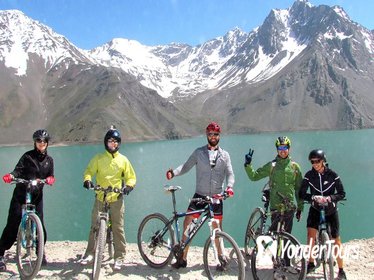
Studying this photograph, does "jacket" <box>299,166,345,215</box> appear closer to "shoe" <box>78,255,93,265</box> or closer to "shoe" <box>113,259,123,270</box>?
"shoe" <box>113,259,123,270</box>

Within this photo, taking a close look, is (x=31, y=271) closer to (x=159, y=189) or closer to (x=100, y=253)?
(x=100, y=253)

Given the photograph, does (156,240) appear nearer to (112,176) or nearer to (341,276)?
(112,176)

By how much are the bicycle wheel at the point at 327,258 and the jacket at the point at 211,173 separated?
89.0 inches

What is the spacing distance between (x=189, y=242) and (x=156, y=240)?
0.87 metres

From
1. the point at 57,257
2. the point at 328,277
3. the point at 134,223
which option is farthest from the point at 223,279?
the point at 134,223

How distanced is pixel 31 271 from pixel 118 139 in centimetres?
330

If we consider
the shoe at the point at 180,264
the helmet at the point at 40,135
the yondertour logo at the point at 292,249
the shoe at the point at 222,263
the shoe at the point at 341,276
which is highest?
the helmet at the point at 40,135

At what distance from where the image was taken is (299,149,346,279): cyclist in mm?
8383

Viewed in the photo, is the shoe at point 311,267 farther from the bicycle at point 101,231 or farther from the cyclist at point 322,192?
the bicycle at point 101,231

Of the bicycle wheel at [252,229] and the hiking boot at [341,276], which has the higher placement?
the bicycle wheel at [252,229]

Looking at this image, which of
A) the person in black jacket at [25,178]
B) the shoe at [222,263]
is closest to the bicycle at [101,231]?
the person in black jacket at [25,178]

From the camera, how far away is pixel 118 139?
895 centimetres

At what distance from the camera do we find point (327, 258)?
7887 mm

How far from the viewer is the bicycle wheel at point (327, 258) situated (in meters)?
7.79
